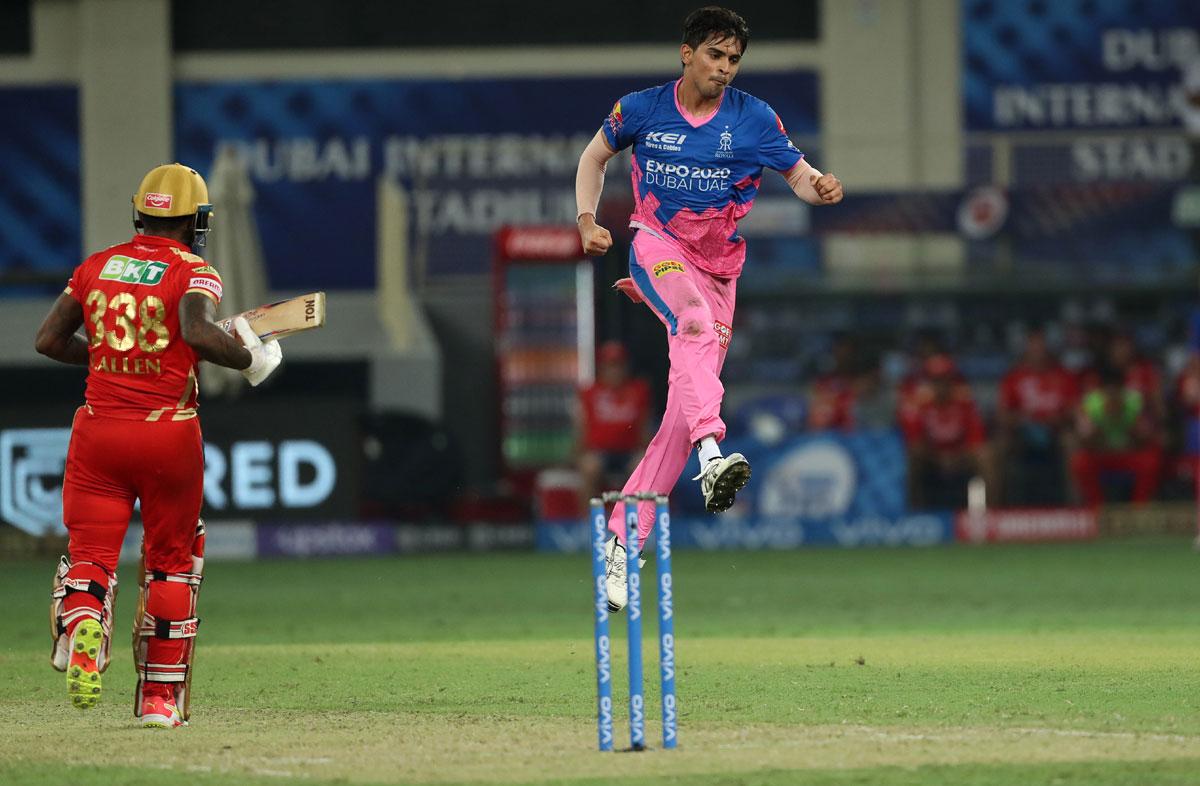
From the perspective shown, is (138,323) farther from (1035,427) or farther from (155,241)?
(1035,427)

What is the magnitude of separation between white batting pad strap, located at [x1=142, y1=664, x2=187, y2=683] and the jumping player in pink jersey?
5.75 feet

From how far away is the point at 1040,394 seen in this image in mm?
20250

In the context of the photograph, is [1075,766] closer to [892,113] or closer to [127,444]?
[127,444]

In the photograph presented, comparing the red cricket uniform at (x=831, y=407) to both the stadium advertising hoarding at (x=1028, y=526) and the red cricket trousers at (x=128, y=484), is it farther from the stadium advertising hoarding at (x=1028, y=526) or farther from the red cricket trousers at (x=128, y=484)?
the red cricket trousers at (x=128, y=484)

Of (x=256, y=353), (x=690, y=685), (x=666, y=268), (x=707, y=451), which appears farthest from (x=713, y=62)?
(x=690, y=685)

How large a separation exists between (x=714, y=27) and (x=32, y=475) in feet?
37.3

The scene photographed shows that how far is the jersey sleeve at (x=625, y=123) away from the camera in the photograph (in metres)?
8.15

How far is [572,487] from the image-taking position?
19.2m

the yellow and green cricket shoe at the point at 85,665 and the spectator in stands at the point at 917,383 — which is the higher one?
the spectator in stands at the point at 917,383

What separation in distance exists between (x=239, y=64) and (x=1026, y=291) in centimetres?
1252

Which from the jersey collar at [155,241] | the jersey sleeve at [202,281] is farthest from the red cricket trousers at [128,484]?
the jersey collar at [155,241]

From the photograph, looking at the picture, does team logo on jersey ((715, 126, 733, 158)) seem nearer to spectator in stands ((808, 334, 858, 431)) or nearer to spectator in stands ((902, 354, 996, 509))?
spectator in stands ((808, 334, 858, 431))

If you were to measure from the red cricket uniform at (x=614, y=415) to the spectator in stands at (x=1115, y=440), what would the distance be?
15.1 feet

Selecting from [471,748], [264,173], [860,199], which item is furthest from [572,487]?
[471,748]
